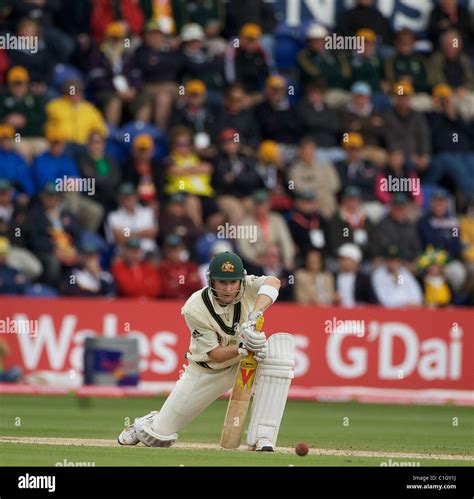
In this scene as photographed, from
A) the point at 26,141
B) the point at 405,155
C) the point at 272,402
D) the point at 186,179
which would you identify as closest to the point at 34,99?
the point at 26,141

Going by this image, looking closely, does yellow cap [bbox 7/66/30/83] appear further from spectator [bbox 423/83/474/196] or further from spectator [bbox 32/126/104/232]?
spectator [bbox 423/83/474/196]

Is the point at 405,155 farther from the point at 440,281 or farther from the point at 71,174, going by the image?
the point at 71,174

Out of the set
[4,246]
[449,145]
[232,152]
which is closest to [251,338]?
[4,246]

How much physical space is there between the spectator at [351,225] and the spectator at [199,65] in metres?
2.48

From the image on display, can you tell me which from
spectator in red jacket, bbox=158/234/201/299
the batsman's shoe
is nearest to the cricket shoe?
the batsman's shoe

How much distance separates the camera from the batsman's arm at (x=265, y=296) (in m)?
10.8

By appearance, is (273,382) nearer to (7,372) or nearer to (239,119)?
(7,372)

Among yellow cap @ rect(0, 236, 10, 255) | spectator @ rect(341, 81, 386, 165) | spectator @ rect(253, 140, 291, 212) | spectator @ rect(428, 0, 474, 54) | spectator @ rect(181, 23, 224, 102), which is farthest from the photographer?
spectator @ rect(428, 0, 474, 54)

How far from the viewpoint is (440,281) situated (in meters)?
19.8

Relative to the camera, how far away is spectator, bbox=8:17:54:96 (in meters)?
20.4

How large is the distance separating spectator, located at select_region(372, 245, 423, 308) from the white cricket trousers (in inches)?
307

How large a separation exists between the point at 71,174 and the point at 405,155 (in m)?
4.96

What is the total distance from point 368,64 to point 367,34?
1.73ft

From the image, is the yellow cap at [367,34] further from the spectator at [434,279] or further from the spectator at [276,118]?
the spectator at [434,279]
